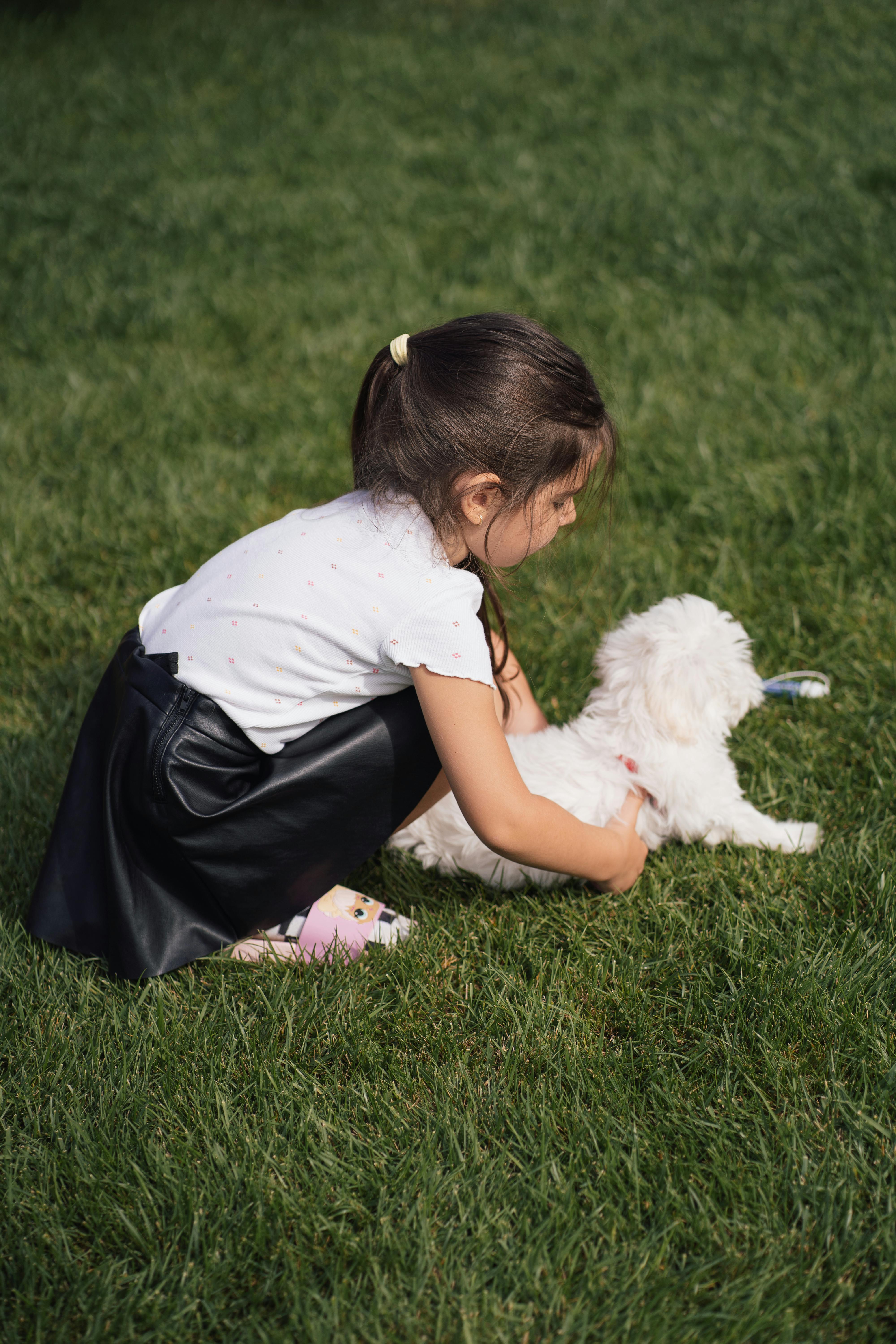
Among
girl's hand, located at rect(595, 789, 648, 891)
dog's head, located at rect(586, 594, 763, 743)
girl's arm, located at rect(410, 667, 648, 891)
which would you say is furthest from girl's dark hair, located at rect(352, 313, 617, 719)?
girl's hand, located at rect(595, 789, 648, 891)

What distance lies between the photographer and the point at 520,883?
221 centimetres

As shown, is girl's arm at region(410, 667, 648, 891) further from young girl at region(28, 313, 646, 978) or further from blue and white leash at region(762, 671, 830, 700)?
blue and white leash at region(762, 671, 830, 700)

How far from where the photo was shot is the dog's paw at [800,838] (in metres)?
2.21

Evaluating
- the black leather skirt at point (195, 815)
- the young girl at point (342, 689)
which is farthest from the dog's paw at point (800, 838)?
the black leather skirt at point (195, 815)

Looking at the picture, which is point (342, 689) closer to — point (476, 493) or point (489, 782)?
point (489, 782)

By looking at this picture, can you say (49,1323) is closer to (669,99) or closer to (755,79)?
(669,99)

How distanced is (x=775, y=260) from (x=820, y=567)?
84.7 inches

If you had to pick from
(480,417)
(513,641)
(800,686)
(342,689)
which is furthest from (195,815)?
(800,686)

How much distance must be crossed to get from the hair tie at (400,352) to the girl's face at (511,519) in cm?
28

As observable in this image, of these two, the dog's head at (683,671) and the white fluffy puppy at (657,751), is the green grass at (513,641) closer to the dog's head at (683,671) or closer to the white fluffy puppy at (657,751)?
A: the white fluffy puppy at (657,751)

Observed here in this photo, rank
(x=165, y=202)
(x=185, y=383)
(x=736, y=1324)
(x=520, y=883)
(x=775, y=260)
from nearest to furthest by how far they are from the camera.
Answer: (x=736, y=1324) < (x=520, y=883) < (x=185, y=383) < (x=775, y=260) < (x=165, y=202)

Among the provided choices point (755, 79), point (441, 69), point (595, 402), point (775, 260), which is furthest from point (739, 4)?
point (595, 402)

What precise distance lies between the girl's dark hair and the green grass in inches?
35.8

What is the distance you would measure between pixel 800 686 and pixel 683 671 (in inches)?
28.0
